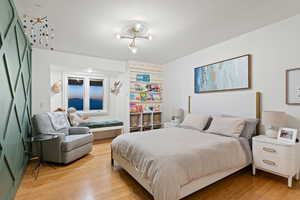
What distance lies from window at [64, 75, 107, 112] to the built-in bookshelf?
1128 mm

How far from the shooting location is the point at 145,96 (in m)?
4.69

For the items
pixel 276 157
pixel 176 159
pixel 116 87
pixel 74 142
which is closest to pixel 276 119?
pixel 276 157

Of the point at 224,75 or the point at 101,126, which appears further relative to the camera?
the point at 101,126

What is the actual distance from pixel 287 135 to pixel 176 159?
176cm

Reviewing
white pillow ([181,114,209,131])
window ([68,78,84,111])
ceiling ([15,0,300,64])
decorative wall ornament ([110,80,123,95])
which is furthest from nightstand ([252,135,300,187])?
window ([68,78,84,111])

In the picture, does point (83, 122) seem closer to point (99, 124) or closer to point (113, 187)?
point (99, 124)

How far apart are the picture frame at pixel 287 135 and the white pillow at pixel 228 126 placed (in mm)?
465

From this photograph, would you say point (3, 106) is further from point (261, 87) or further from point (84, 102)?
point (261, 87)

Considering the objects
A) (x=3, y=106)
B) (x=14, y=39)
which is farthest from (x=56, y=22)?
(x=3, y=106)

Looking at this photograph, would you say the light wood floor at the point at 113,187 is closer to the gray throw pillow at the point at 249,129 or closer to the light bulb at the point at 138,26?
the gray throw pillow at the point at 249,129

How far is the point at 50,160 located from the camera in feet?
8.86

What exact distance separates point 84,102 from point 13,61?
9.03ft

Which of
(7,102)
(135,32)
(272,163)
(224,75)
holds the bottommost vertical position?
(272,163)

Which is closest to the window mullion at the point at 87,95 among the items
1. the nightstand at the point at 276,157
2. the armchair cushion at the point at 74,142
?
the armchair cushion at the point at 74,142
